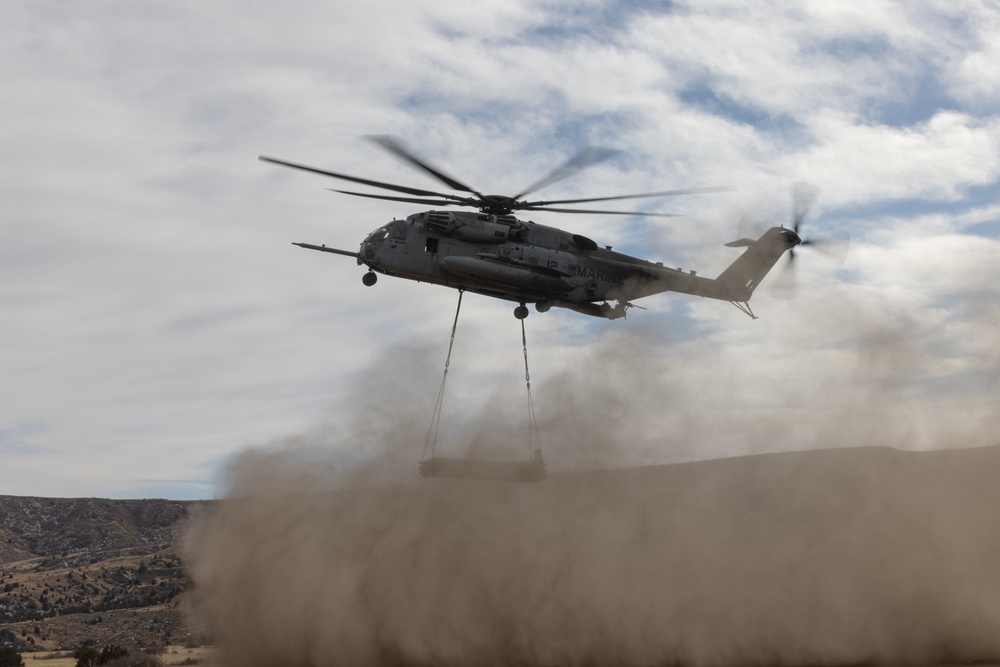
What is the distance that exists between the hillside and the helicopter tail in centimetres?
4685

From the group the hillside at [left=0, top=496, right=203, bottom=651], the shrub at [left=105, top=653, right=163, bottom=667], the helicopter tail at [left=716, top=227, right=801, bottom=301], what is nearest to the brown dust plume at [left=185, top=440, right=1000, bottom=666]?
the shrub at [left=105, top=653, right=163, bottom=667]

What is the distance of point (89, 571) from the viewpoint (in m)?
93.1

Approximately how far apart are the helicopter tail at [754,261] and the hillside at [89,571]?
46.9m

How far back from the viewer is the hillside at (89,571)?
234ft

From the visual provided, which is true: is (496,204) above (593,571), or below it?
above

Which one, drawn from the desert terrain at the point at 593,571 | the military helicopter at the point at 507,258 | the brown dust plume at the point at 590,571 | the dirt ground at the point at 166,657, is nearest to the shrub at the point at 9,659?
the dirt ground at the point at 166,657

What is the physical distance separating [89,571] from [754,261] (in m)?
77.2

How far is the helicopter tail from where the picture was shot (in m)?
34.1

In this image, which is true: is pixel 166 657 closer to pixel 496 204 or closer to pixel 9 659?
pixel 9 659

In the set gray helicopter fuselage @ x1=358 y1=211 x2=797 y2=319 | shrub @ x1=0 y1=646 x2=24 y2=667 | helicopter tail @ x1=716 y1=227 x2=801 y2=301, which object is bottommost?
shrub @ x1=0 y1=646 x2=24 y2=667

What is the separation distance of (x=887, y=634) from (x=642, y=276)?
45.0ft

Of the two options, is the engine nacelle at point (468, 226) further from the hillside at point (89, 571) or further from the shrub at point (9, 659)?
the hillside at point (89, 571)

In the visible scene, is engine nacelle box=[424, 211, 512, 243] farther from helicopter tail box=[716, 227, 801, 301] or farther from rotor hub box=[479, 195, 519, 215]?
helicopter tail box=[716, 227, 801, 301]

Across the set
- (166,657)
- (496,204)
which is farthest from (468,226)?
(166,657)
